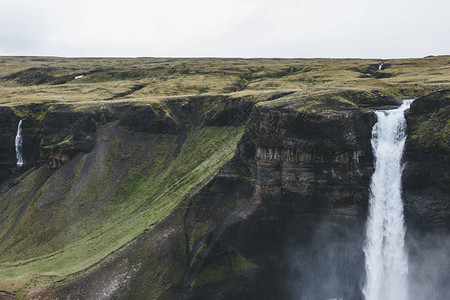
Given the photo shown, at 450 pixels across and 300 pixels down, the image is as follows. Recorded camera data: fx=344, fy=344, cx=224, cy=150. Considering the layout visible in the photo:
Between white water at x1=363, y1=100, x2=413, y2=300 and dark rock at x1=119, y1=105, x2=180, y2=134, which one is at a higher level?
dark rock at x1=119, y1=105, x2=180, y2=134

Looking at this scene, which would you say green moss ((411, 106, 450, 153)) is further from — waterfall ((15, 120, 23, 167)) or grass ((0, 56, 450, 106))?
waterfall ((15, 120, 23, 167))

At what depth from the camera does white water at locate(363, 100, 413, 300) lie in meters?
38.7

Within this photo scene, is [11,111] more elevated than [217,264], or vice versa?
[11,111]

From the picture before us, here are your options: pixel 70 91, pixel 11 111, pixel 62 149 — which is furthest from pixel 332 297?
pixel 70 91

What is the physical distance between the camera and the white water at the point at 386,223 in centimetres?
3869

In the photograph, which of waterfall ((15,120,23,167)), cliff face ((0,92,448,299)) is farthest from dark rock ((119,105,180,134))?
cliff face ((0,92,448,299))

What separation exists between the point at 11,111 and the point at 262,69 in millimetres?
95342

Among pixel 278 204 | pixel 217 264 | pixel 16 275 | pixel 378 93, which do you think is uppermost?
pixel 378 93

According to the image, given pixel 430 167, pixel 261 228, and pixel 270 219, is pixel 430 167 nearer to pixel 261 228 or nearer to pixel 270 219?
pixel 270 219

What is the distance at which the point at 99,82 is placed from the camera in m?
141

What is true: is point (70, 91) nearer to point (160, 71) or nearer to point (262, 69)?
point (160, 71)

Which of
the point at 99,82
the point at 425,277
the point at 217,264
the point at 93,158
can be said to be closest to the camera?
the point at 425,277

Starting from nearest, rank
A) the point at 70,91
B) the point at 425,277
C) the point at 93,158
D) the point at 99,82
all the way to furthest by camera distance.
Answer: the point at 425,277, the point at 93,158, the point at 70,91, the point at 99,82

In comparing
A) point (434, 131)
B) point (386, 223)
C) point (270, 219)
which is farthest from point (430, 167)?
point (270, 219)
